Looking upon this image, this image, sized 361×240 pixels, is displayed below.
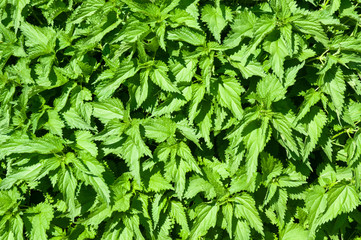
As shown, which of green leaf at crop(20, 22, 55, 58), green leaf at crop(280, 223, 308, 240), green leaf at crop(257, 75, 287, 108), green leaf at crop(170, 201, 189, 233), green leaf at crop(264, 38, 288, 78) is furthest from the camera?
green leaf at crop(280, 223, 308, 240)

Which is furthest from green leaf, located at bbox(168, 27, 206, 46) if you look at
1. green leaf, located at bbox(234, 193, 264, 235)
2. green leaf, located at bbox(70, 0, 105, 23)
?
green leaf, located at bbox(234, 193, 264, 235)

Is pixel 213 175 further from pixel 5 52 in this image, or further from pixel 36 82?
pixel 5 52

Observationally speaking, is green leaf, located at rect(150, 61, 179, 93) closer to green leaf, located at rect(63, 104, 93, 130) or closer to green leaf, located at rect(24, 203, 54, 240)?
green leaf, located at rect(63, 104, 93, 130)

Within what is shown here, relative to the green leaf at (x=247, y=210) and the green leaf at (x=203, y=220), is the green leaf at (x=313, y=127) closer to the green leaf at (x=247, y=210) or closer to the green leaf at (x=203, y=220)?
the green leaf at (x=247, y=210)

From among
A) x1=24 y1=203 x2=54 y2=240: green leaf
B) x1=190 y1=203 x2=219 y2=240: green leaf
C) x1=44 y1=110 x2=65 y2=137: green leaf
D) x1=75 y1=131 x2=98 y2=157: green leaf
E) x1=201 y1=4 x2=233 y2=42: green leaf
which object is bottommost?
x1=24 y1=203 x2=54 y2=240: green leaf

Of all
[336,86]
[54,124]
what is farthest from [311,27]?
[54,124]

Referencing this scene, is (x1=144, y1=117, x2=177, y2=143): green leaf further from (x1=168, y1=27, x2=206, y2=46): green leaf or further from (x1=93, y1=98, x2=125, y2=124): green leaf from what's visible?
(x1=168, y1=27, x2=206, y2=46): green leaf

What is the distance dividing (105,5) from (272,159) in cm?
191

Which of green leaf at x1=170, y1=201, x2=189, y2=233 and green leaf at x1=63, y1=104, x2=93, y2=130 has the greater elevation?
green leaf at x1=63, y1=104, x2=93, y2=130

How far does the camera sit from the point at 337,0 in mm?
2633

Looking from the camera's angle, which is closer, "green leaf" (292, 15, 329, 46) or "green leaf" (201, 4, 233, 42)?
"green leaf" (292, 15, 329, 46)

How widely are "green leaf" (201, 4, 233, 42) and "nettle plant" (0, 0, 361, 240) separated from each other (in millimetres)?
11

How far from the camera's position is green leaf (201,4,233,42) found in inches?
98.1

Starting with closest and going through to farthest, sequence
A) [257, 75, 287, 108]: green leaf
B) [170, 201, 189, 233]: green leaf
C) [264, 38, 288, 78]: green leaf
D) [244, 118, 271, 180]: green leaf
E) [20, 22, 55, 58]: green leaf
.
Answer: [264, 38, 288, 78]: green leaf < [244, 118, 271, 180]: green leaf < [257, 75, 287, 108]: green leaf < [20, 22, 55, 58]: green leaf < [170, 201, 189, 233]: green leaf
